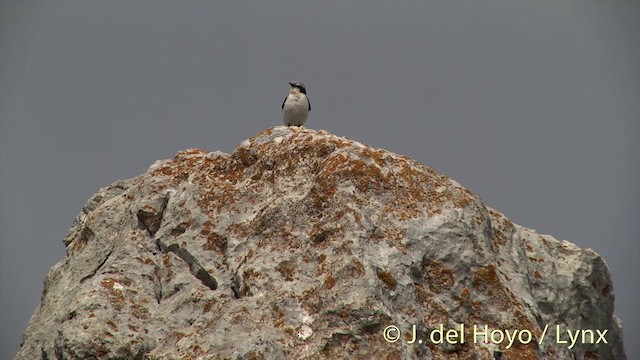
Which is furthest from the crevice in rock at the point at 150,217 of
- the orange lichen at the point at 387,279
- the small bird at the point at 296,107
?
the small bird at the point at 296,107

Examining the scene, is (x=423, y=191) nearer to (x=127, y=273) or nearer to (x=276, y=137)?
(x=276, y=137)

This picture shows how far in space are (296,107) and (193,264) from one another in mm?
11311

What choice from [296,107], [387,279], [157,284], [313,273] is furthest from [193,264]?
[296,107]

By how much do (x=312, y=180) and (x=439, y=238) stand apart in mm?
2803

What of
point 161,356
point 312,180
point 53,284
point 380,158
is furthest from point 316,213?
point 53,284

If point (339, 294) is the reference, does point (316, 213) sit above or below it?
above

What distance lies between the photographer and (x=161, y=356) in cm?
1496

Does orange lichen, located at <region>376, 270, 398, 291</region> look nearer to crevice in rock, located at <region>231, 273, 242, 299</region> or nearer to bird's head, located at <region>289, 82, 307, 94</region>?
crevice in rock, located at <region>231, 273, 242, 299</region>

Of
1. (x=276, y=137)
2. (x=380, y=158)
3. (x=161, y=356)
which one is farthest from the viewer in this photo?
(x=276, y=137)

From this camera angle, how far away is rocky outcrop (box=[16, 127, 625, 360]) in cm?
1508

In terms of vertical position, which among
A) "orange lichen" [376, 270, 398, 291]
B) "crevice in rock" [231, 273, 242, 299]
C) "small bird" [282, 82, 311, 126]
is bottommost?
"crevice in rock" [231, 273, 242, 299]

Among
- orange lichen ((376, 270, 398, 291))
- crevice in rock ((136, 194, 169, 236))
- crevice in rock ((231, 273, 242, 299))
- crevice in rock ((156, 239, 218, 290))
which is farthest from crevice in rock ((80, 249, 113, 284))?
orange lichen ((376, 270, 398, 291))

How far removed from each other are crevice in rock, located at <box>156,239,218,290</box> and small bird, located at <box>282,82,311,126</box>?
10.5 m

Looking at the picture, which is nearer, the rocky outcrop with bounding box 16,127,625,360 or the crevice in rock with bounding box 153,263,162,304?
the rocky outcrop with bounding box 16,127,625,360
